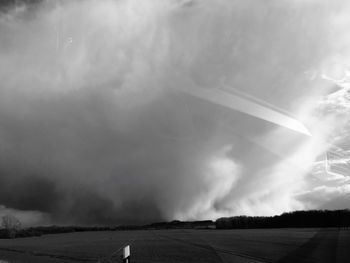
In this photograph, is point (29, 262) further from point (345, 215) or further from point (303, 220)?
point (303, 220)

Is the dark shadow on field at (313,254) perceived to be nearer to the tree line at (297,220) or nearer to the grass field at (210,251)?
the grass field at (210,251)

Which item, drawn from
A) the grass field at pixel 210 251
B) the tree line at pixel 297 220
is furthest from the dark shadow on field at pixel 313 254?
the tree line at pixel 297 220

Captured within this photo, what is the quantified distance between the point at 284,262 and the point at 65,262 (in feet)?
42.6

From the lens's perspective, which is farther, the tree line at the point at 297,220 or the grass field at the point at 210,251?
the tree line at the point at 297,220

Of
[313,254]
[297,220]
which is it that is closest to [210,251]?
[313,254]

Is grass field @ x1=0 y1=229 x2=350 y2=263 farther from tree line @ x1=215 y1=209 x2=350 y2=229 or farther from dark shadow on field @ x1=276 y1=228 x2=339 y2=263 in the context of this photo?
tree line @ x1=215 y1=209 x2=350 y2=229

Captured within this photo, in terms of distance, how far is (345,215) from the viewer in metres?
99.5

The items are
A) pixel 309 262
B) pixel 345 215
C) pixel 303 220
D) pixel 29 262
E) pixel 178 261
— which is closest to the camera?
pixel 309 262

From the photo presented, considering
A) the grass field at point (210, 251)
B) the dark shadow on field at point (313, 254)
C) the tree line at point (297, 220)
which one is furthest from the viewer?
the tree line at point (297, 220)

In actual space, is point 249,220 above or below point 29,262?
above

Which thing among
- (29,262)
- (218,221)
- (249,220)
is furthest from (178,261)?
(218,221)

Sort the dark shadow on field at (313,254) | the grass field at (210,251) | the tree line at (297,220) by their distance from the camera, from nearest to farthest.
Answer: the dark shadow on field at (313,254) → the grass field at (210,251) → the tree line at (297,220)

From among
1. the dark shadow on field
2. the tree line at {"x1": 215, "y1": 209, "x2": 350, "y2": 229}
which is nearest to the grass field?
the dark shadow on field

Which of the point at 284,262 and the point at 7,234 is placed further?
the point at 7,234
